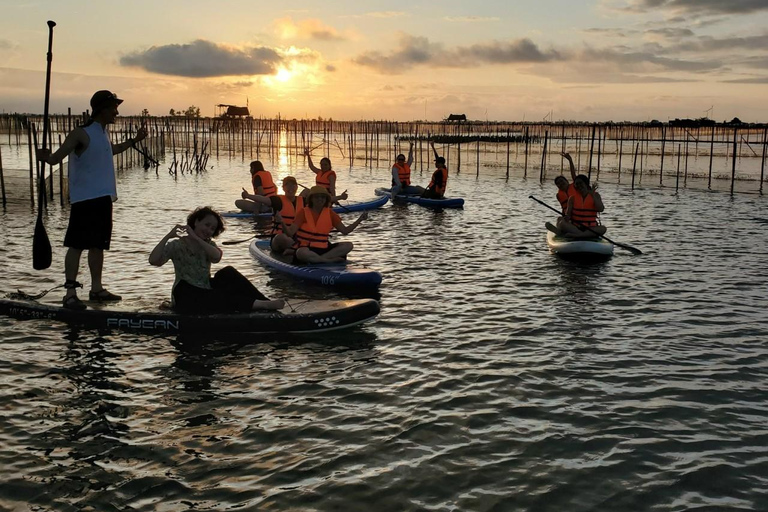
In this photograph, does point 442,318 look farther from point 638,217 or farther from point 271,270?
point 638,217

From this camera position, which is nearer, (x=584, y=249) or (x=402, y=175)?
(x=584, y=249)

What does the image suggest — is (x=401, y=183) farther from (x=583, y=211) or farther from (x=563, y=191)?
(x=583, y=211)

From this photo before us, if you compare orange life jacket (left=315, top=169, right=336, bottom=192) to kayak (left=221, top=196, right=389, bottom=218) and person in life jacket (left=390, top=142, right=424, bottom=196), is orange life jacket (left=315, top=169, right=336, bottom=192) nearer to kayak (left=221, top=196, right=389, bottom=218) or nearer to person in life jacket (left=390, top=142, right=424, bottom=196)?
kayak (left=221, top=196, right=389, bottom=218)

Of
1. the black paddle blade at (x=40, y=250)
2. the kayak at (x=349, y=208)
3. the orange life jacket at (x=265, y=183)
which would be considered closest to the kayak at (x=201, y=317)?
the black paddle blade at (x=40, y=250)

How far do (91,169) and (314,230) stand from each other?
3.79 meters

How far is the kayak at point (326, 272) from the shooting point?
1028 cm

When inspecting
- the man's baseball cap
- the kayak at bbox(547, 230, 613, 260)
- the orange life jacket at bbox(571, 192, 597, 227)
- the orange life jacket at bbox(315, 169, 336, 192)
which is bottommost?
the kayak at bbox(547, 230, 613, 260)

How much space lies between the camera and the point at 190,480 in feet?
15.7

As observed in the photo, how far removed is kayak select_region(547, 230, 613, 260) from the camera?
522 inches

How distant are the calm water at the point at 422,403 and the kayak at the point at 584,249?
1392mm

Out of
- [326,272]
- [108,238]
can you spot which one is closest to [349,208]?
[326,272]

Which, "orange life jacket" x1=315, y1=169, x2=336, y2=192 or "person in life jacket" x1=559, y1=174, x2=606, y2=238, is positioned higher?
"orange life jacket" x1=315, y1=169, x2=336, y2=192

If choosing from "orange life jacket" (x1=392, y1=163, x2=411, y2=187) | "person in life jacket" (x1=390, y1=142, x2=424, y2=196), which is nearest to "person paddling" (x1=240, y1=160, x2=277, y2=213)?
"person in life jacket" (x1=390, y1=142, x2=424, y2=196)

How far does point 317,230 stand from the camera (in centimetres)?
1105
